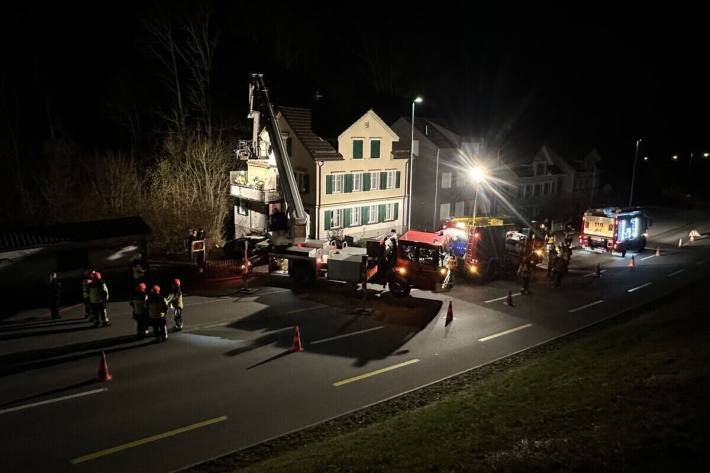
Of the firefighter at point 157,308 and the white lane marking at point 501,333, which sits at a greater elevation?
the firefighter at point 157,308

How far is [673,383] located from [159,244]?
90.1 feet

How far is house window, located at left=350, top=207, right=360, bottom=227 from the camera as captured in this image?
121ft

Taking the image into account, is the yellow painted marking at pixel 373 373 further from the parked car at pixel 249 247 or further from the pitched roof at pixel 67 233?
the pitched roof at pixel 67 233

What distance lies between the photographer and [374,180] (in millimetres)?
38000

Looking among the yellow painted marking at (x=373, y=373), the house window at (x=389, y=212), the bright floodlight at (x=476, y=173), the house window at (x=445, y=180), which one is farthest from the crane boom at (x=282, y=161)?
the bright floodlight at (x=476, y=173)

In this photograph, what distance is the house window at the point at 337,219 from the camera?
35.9 meters

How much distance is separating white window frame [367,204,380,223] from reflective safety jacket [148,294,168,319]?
2341 cm

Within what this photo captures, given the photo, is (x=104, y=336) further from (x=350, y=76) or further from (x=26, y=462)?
(x=350, y=76)


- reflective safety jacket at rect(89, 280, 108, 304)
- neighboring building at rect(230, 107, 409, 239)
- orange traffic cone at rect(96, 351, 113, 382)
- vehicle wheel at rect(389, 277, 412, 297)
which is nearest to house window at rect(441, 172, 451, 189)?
neighboring building at rect(230, 107, 409, 239)

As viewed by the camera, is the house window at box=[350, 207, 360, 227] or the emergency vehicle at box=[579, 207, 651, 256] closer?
the emergency vehicle at box=[579, 207, 651, 256]

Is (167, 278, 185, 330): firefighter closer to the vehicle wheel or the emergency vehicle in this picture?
the vehicle wheel

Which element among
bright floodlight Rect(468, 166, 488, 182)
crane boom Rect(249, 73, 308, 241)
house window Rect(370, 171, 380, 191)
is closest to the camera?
crane boom Rect(249, 73, 308, 241)

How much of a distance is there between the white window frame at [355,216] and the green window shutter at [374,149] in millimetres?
3910

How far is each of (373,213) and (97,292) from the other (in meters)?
23.7
